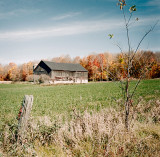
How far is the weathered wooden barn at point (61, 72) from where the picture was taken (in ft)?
160

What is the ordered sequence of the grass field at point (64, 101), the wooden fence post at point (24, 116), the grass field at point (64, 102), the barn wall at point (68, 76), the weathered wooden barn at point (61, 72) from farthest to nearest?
1. the barn wall at point (68, 76)
2. the weathered wooden barn at point (61, 72)
3. the grass field at point (64, 101)
4. the grass field at point (64, 102)
5. the wooden fence post at point (24, 116)

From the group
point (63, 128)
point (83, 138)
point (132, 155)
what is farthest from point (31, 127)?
point (132, 155)

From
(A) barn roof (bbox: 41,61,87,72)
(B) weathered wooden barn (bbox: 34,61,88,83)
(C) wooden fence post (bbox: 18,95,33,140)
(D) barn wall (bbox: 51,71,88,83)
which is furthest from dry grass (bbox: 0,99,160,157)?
(A) barn roof (bbox: 41,61,87,72)

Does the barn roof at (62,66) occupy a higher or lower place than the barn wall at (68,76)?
higher

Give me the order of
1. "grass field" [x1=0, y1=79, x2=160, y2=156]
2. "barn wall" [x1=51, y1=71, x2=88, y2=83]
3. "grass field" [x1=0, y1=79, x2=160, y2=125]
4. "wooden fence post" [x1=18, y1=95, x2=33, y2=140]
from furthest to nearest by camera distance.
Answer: "barn wall" [x1=51, y1=71, x2=88, y2=83]
"grass field" [x1=0, y1=79, x2=160, y2=125]
"grass field" [x1=0, y1=79, x2=160, y2=156]
"wooden fence post" [x1=18, y1=95, x2=33, y2=140]

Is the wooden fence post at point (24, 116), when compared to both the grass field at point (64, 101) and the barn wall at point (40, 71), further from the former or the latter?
the barn wall at point (40, 71)

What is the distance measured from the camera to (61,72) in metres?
51.3

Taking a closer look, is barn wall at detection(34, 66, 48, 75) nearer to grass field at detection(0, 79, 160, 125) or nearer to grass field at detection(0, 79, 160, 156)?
grass field at detection(0, 79, 160, 125)

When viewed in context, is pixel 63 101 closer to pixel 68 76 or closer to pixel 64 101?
pixel 64 101

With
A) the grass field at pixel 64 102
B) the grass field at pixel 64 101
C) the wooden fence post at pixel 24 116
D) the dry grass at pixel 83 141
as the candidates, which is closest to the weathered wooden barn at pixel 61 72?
the grass field at pixel 64 101

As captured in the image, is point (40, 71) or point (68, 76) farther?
point (68, 76)

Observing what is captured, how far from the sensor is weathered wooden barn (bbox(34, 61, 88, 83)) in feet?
160

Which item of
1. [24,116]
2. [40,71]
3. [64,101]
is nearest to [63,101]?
[64,101]

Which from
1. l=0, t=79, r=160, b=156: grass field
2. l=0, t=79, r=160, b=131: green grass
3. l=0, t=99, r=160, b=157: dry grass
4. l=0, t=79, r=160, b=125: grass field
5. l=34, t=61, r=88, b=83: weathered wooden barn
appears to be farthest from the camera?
l=34, t=61, r=88, b=83: weathered wooden barn
